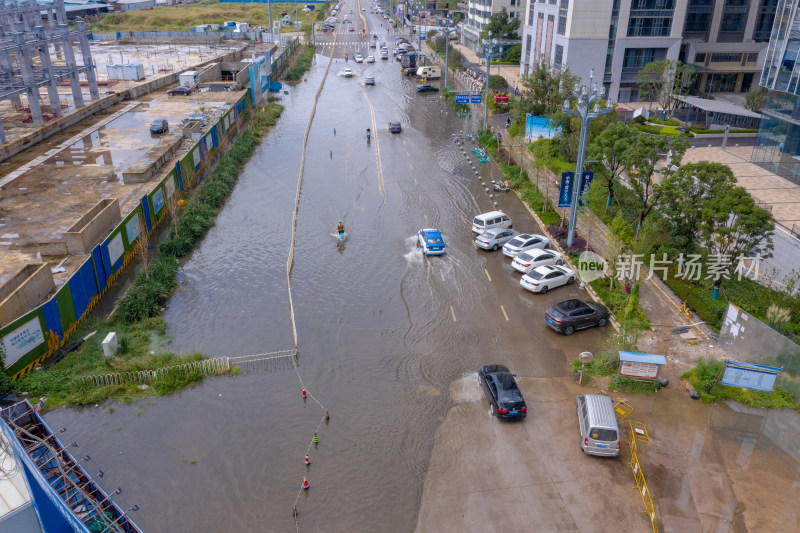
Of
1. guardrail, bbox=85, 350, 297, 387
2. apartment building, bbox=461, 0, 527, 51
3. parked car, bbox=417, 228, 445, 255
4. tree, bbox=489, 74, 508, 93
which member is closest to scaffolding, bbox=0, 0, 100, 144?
guardrail, bbox=85, 350, 297, 387

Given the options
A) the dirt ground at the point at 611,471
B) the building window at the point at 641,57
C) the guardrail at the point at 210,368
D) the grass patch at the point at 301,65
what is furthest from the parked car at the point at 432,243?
the grass patch at the point at 301,65

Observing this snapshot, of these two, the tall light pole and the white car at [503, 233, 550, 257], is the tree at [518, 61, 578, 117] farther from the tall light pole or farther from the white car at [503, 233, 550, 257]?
the white car at [503, 233, 550, 257]

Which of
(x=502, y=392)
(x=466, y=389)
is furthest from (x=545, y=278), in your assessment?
(x=502, y=392)

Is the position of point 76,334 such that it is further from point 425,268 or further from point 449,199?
point 449,199

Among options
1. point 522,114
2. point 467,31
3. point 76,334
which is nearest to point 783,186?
point 522,114

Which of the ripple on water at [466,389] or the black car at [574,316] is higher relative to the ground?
the black car at [574,316]

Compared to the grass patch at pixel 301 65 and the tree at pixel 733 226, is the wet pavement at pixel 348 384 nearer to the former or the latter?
the tree at pixel 733 226
